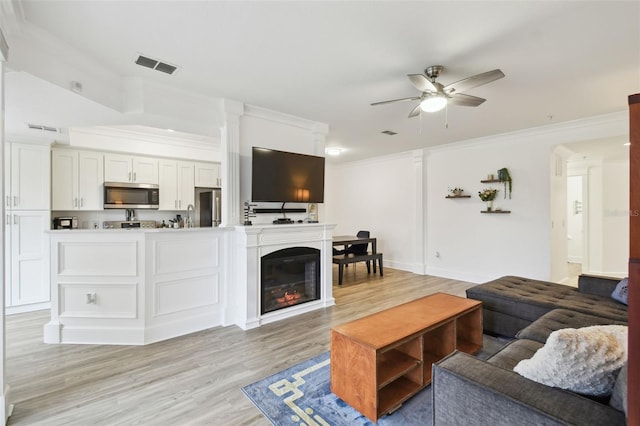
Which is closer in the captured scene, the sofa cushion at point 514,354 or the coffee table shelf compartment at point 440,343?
the sofa cushion at point 514,354

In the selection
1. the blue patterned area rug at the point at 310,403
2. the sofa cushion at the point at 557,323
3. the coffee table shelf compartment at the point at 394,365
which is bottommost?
the blue patterned area rug at the point at 310,403

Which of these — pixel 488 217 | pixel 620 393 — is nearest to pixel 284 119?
pixel 620 393

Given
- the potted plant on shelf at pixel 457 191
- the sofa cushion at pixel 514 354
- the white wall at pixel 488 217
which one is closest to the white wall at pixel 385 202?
the white wall at pixel 488 217

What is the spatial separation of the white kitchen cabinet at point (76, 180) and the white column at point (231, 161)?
2.64 m

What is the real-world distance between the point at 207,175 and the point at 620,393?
6.01m

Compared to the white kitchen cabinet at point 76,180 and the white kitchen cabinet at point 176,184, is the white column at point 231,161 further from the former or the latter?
the white kitchen cabinet at point 76,180

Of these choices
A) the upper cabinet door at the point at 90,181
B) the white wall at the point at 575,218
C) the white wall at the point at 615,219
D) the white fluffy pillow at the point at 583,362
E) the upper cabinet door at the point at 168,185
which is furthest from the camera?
the white wall at the point at 575,218

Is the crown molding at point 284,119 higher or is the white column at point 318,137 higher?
the crown molding at point 284,119

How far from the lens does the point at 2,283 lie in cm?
186

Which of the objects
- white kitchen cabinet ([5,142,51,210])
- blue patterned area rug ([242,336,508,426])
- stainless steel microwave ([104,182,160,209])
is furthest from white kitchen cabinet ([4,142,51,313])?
blue patterned area rug ([242,336,508,426])

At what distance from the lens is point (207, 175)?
5914 mm

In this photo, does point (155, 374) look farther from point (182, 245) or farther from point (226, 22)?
point (226, 22)

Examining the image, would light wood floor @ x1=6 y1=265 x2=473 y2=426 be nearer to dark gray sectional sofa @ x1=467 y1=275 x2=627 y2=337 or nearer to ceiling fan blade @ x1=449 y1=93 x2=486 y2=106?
dark gray sectional sofa @ x1=467 y1=275 x2=627 y2=337

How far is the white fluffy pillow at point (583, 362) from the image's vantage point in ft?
3.90
